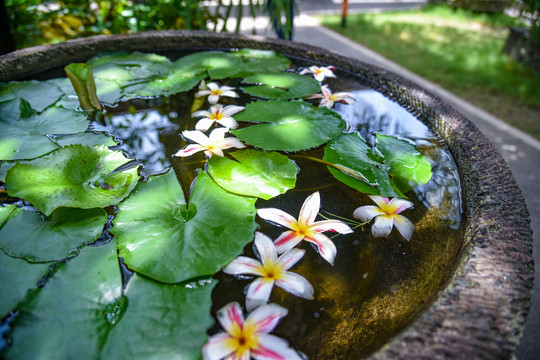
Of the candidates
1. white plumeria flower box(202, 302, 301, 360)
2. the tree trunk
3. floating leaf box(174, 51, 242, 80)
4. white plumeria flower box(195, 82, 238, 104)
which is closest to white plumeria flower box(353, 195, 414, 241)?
white plumeria flower box(202, 302, 301, 360)

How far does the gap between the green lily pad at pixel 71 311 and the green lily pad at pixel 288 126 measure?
18.2 inches

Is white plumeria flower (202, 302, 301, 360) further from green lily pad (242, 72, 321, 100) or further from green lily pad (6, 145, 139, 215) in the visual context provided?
green lily pad (242, 72, 321, 100)

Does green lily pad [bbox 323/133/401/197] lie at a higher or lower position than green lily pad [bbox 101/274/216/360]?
higher

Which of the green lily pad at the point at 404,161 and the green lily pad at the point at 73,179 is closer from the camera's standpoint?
the green lily pad at the point at 73,179

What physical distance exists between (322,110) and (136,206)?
610 millimetres

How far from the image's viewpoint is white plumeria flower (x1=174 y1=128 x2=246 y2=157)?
85 centimetres

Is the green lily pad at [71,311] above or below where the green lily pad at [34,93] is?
below

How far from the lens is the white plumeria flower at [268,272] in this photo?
1.82ft

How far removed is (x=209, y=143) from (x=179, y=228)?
30 centimetres

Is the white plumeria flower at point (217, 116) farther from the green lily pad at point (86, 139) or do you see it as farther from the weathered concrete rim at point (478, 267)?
the weathered concrete rim at point (478, 267)

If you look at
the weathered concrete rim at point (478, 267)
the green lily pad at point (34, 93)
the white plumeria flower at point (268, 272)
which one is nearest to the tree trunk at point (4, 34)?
the weathered concrete rim at point (478, 267)

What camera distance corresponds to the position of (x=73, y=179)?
0.72m

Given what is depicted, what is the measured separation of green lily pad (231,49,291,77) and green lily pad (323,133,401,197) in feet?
1.63

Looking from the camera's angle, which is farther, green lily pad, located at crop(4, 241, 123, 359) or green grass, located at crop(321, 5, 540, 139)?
green grass, located at crop(321, 5, 540, 139)
